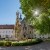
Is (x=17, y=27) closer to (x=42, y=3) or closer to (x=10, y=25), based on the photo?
(x=42, y=3)

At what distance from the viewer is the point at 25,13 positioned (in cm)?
2559

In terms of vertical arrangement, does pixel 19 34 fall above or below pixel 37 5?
below

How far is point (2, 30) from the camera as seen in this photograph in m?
78.9

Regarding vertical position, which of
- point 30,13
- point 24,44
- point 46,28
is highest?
point 30,13

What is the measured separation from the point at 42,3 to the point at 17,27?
2305 cm

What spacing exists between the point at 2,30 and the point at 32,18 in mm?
52672

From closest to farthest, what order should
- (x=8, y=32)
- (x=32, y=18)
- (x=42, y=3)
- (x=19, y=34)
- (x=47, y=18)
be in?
(x=42, y=3) → (x=47, y=18) → (x=32, y=18) → (x=19, y=34) → (x=8, y=32)

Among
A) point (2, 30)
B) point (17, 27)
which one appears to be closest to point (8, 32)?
point (2, 30)

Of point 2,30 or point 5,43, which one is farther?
point 2,30

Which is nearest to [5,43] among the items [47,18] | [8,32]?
[47,18]

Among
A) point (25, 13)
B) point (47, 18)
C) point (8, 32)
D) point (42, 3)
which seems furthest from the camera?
point (8, 32)

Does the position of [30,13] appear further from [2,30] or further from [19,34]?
[2,30]

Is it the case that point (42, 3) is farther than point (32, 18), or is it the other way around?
point (32, 18)

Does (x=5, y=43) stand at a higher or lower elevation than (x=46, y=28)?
lower
